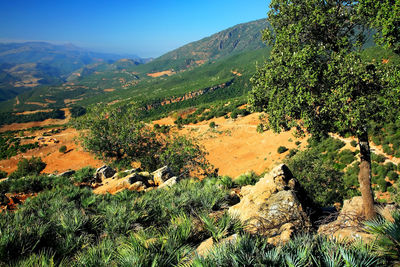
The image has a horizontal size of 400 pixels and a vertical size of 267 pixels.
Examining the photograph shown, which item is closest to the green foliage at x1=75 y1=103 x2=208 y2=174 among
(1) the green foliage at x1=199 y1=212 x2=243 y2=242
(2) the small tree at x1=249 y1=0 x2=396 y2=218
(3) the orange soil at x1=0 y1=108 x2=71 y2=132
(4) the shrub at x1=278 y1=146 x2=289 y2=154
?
(2) the small tree at x1=249 y1=0 x2=396 y2=218

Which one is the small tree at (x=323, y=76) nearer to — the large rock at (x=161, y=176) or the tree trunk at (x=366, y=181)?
the tree trunk at (x=366, y=181)

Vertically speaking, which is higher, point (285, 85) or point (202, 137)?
point (285, 85)

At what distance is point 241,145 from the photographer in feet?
128

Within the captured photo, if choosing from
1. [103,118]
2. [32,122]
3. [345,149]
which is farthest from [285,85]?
[32,122]

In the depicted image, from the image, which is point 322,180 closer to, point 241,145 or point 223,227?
point 223,227

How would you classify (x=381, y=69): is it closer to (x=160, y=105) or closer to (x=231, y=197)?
(x=231, y=197)

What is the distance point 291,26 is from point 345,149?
77.2ft

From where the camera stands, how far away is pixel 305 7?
24.5 feet

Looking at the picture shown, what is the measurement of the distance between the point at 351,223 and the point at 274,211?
7.26 feet

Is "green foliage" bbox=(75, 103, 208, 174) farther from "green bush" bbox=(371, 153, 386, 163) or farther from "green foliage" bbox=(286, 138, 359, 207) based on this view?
"green bush" bbox=(371, 153, 386, 163)

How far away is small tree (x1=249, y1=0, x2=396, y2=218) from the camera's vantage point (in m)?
6.34

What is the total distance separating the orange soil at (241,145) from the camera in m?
30.9

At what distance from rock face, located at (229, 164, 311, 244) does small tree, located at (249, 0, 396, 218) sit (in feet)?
8.18

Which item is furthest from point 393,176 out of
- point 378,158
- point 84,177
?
point 84,177
